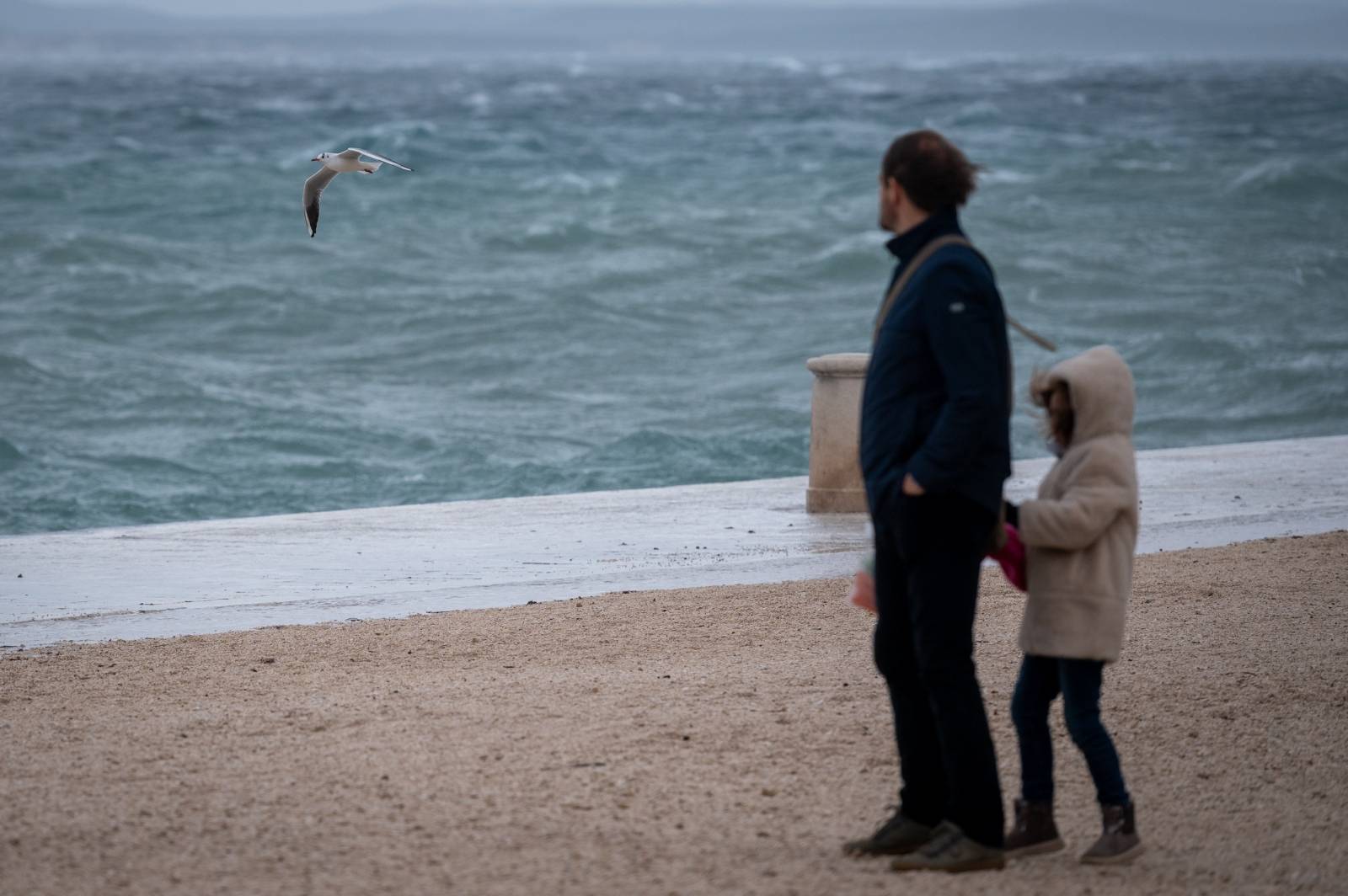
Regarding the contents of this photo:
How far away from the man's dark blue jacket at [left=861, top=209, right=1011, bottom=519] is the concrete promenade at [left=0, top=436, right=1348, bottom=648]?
12.2 feet

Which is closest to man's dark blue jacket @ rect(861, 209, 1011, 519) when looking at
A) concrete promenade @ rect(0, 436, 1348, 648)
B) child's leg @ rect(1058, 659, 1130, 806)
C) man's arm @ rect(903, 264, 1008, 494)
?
man's arm @ rect(903, 264, 1008, 494)

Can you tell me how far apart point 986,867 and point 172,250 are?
29.7 metres

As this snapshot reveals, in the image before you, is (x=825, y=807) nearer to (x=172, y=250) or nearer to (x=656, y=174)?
(x=172, y=250)

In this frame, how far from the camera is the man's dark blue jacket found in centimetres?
363

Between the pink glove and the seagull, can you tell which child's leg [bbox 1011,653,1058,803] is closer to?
the pink glove

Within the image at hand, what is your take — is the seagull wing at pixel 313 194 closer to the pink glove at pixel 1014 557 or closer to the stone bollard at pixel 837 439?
the stone bollard at pixel 837 439

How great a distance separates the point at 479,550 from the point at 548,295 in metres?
19.4

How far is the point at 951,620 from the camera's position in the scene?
3762 mm

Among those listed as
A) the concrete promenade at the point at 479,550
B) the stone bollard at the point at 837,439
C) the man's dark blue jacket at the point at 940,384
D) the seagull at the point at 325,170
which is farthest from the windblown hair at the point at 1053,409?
the stone bollard at the point at 837,439

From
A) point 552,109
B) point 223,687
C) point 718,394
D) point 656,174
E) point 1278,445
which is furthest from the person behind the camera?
point 552,109

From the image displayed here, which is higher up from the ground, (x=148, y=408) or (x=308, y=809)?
(x=308, y=809)

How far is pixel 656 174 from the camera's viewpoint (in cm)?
4472

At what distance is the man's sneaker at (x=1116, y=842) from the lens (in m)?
4.13

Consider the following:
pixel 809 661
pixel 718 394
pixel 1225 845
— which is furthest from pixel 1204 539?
pixel 718 394
